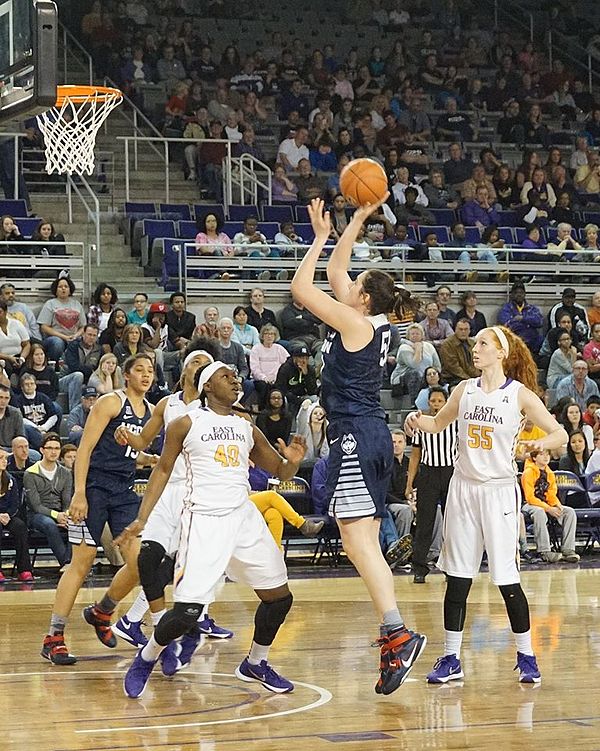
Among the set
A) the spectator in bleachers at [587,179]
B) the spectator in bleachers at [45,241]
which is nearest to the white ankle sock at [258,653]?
the spectator in bleachers at [45,241]

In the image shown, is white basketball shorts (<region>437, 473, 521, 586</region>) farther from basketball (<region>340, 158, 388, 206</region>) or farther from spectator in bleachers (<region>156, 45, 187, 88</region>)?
spectator in bleachers (<region>156, 45, 187, 88</region>)

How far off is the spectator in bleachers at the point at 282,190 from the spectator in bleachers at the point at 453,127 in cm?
406

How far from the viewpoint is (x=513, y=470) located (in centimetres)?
715

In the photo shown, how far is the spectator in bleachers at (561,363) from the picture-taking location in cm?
1697

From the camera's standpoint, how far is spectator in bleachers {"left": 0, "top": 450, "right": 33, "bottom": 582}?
12352 millimetres

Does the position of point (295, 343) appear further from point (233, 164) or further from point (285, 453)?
point (285, 453)

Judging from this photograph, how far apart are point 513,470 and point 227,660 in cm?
209

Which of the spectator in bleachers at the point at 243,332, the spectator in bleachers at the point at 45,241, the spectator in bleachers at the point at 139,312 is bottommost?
the spectator in bleachers at the point at 243,332

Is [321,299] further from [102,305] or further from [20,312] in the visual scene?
[102,305]

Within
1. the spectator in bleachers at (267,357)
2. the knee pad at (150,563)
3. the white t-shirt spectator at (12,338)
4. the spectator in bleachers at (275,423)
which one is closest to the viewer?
the knee pad at (150,563)

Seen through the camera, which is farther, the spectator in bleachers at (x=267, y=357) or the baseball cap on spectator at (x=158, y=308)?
the baseball cap on spectator at (x=158, y=308)

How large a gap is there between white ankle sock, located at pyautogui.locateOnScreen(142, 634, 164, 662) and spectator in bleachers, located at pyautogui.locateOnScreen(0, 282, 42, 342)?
915cm

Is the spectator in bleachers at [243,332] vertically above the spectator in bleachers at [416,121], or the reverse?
the spectator in bleachers at [416,121]

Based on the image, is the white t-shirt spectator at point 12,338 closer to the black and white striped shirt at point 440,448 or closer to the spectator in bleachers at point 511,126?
the black and white striped shirt at point 440,448
